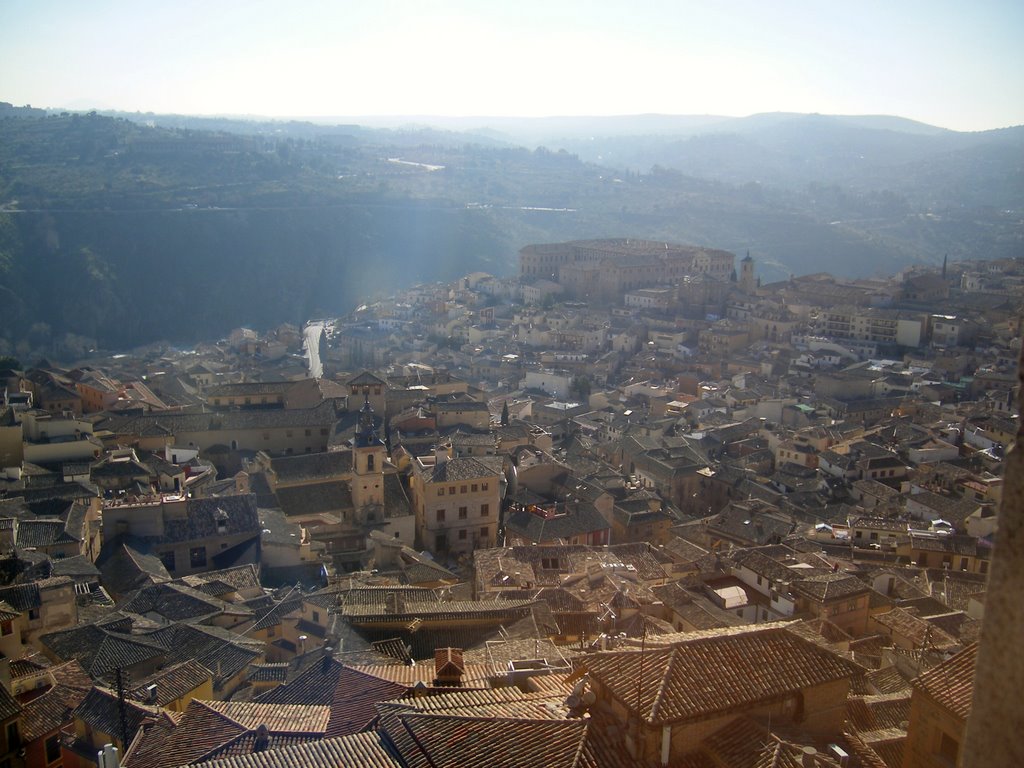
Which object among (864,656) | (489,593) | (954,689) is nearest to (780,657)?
(954,689)

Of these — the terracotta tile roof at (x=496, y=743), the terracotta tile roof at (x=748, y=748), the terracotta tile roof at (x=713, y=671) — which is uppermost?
the terracotta tile roof at (x=713, y=671)

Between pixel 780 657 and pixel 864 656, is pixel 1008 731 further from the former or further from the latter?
pixel 864 656

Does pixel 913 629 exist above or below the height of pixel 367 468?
below

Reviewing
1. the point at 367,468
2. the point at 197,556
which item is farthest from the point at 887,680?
the point at 197,556

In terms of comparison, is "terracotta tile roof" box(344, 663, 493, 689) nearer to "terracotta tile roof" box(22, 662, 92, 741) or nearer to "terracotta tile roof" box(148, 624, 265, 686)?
"terracotta tile roof" box(148, 624, 265, 686)

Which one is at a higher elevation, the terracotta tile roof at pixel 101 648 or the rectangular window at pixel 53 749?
the rectangular window at pixel 53 749

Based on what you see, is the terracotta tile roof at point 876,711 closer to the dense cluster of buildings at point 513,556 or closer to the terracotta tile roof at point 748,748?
the dense cluster of buildings at point 513,556

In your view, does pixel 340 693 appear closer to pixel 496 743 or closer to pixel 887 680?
pixel 496 743

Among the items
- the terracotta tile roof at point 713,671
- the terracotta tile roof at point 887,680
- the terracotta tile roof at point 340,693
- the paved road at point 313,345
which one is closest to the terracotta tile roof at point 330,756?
the terracotta tile roof at point 340,693
